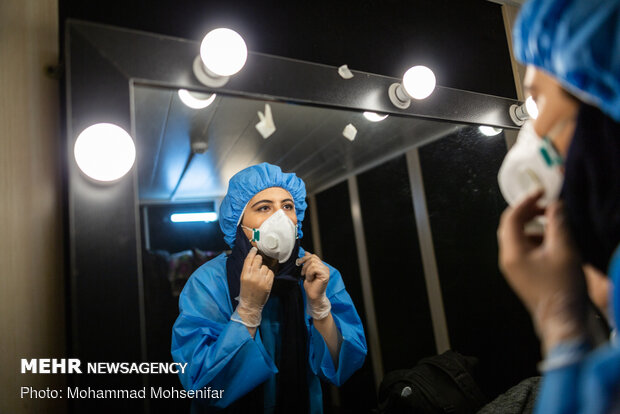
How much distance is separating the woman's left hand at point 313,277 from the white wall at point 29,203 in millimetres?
473

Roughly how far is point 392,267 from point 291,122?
437 millimetres

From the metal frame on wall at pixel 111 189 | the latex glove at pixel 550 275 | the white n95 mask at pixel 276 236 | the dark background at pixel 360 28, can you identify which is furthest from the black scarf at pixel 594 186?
the dark background at pixel 360 28

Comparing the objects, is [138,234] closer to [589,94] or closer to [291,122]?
[291,122]

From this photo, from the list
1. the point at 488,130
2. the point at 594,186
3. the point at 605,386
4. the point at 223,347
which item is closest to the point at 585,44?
the point at 594,186

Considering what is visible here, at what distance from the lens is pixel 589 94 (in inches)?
16.7

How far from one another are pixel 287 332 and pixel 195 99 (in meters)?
0.52

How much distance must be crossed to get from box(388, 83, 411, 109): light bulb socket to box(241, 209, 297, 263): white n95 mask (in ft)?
1.44

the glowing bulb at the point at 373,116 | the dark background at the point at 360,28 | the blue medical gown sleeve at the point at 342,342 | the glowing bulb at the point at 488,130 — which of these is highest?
the dark background at the point at 360,28

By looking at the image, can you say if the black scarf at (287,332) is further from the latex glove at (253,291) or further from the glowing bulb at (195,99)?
the glowing bulb at (195,99)

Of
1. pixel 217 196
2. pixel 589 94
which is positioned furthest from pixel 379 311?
pixel 589 94

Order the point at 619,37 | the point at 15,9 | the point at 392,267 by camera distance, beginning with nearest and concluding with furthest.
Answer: the point at 619,37, the point at 15,9, the point at 392,267

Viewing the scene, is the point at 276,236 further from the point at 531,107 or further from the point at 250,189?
the point at 531,107

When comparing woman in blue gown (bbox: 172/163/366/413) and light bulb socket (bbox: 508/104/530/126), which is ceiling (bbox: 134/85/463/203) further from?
light bulb socket (bbox: 508/104/530/126)

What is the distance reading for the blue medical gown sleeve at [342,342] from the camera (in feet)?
2.92
